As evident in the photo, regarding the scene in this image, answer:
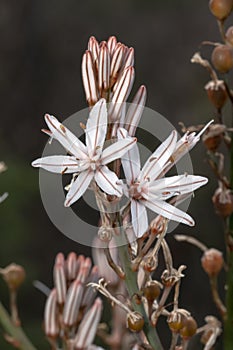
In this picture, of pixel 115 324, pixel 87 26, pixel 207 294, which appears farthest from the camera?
pixel 87 26

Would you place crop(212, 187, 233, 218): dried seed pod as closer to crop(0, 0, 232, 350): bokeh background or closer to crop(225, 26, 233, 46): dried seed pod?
crop(225, 26, 233, 46): dried seed pod

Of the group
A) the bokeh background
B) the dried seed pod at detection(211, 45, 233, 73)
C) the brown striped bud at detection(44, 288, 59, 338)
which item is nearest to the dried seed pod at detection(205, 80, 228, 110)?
the dried seed pod at detection(211, 45, 233, 73)

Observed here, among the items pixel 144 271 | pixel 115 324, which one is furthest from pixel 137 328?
pixel 115 324

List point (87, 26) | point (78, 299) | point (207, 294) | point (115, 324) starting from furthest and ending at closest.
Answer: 1. point (87, 26)
2. point (207, 294)
3. point (115, 324)
4. point (78, 299)

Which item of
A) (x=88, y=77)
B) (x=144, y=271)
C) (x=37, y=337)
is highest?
(x=88, y=77)

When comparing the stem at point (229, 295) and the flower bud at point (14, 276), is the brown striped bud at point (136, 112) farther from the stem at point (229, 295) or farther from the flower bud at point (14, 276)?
the flower bud at point (14, 276)

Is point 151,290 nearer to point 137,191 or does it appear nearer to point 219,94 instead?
point 137,191

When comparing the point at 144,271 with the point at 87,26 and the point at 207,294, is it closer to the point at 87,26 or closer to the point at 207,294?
the point at 207,294
